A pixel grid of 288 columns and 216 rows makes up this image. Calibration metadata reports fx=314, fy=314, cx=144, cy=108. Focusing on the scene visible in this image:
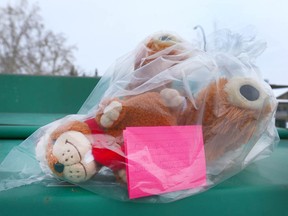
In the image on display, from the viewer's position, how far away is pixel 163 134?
2.10 ft

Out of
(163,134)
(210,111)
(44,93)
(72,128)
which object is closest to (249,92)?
(210,111)

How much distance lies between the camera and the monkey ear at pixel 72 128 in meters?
0.64

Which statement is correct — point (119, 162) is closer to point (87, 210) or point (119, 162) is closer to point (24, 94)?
point (87, 210)

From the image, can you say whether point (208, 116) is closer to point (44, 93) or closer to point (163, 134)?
point (163, 134)

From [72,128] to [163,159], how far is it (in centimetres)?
19

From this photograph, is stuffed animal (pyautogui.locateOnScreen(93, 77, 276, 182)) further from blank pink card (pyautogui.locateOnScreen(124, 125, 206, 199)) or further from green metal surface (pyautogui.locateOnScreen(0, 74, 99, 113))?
green metal surface (pyautogui.locateOnScreen(0, 74, 99, 113))

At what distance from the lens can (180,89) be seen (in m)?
0.70

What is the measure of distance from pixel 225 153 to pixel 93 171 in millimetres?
295

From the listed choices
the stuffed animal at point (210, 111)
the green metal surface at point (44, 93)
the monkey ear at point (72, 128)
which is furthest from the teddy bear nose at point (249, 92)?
the green metal surface at point (44, 93)

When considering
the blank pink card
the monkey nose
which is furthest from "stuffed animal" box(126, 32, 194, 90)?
the monkey nose

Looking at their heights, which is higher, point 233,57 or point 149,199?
point 233,57

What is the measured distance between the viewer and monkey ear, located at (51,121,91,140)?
2.09ft

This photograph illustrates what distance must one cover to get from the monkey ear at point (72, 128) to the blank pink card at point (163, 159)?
0.09m

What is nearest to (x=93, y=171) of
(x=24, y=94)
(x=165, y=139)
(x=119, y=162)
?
(x=119, y=162)
